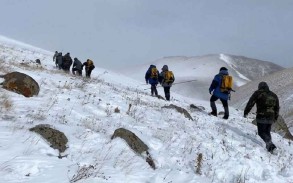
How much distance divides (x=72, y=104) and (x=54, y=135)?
4.23 m

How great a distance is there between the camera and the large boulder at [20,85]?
38.7 ft

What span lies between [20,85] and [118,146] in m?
4.73

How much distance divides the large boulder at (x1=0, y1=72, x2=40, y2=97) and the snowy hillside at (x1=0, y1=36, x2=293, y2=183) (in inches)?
11.4

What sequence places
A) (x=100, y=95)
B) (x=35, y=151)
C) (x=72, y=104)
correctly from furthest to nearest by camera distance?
(x=100, y=95), (x=72, y=104), (x=35, y=151)

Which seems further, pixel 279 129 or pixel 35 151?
pixel 279 129

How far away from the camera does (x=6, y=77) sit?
488 inches

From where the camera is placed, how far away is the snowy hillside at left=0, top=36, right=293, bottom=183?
680 centimetres

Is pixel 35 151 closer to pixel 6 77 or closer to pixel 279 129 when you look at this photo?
pixel 6 77

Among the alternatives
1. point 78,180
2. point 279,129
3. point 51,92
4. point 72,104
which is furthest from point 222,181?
point 279,129

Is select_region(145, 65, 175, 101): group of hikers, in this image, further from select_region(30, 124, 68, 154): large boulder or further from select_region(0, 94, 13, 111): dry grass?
select_region(30, 124, 68, 154): large boulder

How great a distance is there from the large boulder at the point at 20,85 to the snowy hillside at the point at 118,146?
0.95 feet

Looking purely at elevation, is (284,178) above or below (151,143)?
below

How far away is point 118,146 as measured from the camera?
8562mm

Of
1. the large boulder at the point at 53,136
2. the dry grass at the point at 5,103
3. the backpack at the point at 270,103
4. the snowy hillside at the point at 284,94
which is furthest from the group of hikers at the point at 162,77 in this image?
the large boulder at the point at 53,136
